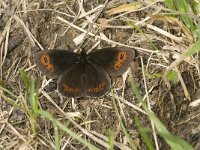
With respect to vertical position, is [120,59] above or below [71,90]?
above

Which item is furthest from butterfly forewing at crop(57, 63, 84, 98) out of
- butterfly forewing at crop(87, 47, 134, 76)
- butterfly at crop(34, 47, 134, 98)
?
butterfly forewing at crop(87, 47, 134, 76)

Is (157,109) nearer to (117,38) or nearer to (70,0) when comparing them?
(117,38)

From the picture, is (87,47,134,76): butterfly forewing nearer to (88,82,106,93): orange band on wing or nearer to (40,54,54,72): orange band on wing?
(88,82,106,93): orange band on wing

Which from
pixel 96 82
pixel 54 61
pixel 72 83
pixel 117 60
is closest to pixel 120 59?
pixel 117 60

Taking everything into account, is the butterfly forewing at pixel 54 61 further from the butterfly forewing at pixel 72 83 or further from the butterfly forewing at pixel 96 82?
the butterfly forewing at pixel 96 82

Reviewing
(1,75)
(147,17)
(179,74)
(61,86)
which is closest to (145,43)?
(147,17)

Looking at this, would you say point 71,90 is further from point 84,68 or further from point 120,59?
point 120,59

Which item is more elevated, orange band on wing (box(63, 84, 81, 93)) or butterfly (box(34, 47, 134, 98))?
butterfly (box(34, 47, 134, 98))
